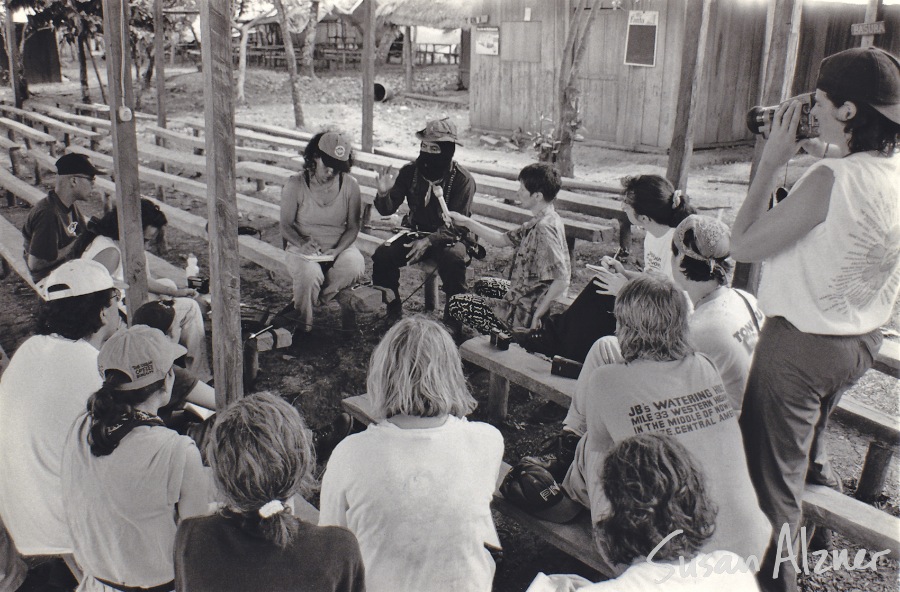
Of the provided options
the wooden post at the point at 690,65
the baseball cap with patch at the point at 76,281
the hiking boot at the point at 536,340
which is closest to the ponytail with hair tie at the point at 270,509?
the baseball cap with patch at the point at 76,281

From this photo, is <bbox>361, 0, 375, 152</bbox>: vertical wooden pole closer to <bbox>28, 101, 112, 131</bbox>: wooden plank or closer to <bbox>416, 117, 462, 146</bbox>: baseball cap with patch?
<bbox>416, 117, 462, 146</bbox>: baseball cap with patch

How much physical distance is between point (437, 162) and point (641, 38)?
8300 millimetres

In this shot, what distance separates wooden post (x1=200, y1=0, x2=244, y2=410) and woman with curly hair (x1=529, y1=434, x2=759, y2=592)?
1.74 metres

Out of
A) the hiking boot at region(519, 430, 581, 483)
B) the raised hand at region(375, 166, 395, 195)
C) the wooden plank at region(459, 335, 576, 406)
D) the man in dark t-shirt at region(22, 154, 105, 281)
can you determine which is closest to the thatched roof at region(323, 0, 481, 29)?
the raised hand at region(375, 166, 395, 195)

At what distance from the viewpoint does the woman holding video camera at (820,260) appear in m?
2.29

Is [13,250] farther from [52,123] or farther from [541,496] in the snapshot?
[52,123]

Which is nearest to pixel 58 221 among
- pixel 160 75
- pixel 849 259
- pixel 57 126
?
pixel 849 259

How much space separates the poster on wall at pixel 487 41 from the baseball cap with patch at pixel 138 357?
13.2 metres

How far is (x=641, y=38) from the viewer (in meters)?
12.4

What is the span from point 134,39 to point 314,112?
15.3 ft

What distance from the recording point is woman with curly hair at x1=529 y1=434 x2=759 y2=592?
157 cm

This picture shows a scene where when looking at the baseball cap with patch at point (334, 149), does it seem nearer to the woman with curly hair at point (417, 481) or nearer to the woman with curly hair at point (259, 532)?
the woman with curly hair at point (417, 481)

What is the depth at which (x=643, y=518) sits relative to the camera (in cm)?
157

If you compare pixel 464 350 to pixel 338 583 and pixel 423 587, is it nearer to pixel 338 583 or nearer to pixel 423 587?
pixel 423 587
